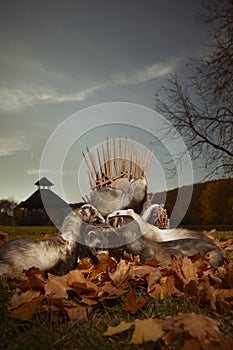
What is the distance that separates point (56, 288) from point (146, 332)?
80cm

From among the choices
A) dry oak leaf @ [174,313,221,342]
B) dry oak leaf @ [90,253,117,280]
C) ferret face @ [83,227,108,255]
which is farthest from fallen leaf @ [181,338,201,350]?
ferret face @ [83,227,108,255]

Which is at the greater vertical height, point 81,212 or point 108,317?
point 81,212

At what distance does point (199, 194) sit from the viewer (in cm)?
1275

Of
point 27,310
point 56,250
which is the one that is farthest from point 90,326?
point 56,250

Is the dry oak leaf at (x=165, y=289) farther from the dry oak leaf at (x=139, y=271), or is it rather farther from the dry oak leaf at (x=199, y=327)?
the dry oak leaf at (x=199, y=327)

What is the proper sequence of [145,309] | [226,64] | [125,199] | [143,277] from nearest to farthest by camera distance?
[145,309] < [143,277] < [125,199] < [226,64]

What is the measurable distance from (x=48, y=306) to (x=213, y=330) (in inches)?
32.8

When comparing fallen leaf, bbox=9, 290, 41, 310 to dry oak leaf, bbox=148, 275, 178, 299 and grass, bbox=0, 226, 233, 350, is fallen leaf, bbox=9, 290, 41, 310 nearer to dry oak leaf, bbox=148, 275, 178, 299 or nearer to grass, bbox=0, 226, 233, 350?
grass, bbox=0, 226, 233, 350

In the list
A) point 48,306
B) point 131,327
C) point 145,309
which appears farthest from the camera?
point 145,309

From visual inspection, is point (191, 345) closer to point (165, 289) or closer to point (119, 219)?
point (165, 289)

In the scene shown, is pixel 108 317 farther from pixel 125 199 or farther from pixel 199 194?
pixel 199 194

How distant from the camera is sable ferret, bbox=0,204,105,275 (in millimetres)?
2578

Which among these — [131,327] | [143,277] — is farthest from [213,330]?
[143,277]

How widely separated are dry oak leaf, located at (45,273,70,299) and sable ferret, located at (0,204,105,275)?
587 millimetres
